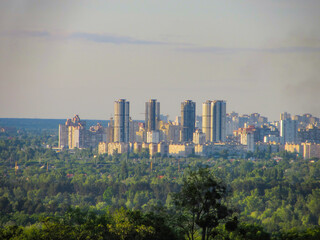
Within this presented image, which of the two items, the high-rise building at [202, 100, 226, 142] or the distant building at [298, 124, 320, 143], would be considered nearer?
the distant building at [298, 124, 320, 143]

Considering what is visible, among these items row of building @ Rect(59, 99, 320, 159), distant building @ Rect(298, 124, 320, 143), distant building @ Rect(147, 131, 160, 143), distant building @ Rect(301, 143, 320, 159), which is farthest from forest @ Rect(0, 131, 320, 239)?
distant building @ Rect(298, 124, 320, 143)

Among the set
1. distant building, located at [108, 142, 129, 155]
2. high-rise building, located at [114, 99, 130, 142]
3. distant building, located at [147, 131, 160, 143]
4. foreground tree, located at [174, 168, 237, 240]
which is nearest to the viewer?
foreground tree, located at [174, 168, 237, 240]

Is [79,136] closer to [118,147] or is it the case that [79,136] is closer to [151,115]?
[151,115]

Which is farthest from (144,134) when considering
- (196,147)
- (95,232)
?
(95,232)

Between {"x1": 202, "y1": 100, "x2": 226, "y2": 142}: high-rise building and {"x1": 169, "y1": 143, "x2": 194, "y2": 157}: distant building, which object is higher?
{"x1": 202, "y1": 100, "x2": 226, "y2": 142}: high-rise building

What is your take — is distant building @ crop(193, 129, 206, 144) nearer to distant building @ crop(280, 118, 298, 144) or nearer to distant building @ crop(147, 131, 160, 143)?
distant building @ crop(147, 131, 160, 143)

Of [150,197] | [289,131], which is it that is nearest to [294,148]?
[289,131]

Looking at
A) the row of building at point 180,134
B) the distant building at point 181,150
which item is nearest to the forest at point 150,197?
the distant building at point 181,150

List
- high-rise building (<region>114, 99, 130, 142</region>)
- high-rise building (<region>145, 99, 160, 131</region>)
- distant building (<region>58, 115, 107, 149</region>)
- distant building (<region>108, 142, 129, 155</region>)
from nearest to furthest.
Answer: distant building (<region>108, 142, 129, 155</region>) → high-rise building (<region>114, 99, 130, 142</region>) → high-rise building (<region>145, 99, 160, 131</region>) → distant building (<region>58, 115, 107, 149</region>)
